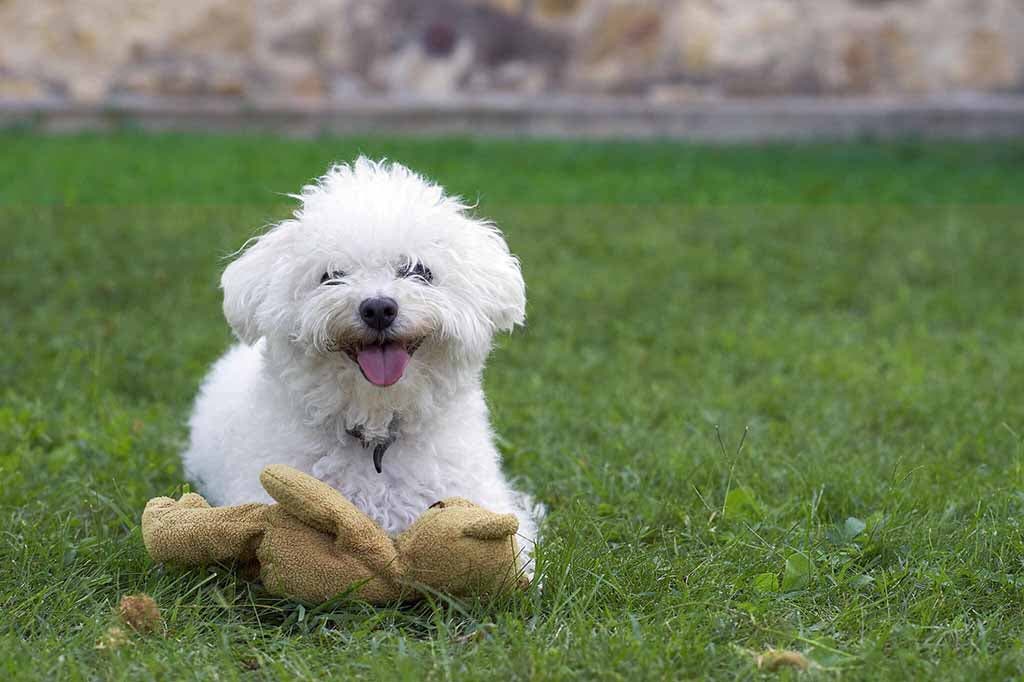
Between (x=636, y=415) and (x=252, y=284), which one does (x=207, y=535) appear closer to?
(x=252, y=284)

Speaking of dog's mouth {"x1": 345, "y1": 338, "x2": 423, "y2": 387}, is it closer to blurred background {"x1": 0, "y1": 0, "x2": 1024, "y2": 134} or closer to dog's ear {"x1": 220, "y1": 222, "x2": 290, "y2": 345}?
dog's ear {"x1": 220, "y1": 222, "x2": 290, "y2": 345}

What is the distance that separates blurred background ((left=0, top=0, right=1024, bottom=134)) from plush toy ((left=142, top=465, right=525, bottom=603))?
8596mm

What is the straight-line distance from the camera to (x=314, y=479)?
291 cm

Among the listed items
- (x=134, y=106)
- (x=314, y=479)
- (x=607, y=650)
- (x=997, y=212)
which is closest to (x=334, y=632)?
(x=314, y=479)

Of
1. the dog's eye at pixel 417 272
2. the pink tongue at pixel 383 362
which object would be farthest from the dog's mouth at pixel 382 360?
the dog's eye at pixel 417 272

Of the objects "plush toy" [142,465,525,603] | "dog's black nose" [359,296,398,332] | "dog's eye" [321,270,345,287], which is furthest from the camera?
"dog's eye" [321,270,345,287]

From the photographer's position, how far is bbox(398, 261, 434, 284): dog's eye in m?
3.13

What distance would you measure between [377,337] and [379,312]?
0.08m

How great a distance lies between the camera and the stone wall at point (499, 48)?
37.0 ft

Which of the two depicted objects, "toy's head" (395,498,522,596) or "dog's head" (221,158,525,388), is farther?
"dog's head" (221,158,525,388)

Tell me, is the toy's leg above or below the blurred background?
below

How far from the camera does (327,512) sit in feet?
9.32

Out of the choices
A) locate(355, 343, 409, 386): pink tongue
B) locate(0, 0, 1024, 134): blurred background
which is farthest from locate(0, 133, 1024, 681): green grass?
locate(0, 0, 1024, 134): blurred background

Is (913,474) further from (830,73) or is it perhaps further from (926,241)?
(830,73)
